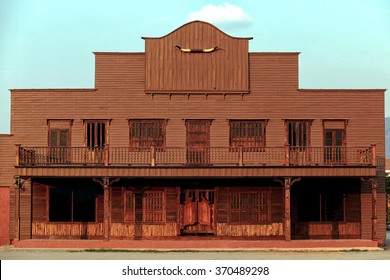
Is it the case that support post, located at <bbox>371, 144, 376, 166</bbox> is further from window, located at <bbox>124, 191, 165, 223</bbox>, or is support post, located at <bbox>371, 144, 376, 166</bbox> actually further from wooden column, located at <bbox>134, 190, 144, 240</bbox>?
wooden column, located at <bbox>134, 190, 144, 240</bbox>

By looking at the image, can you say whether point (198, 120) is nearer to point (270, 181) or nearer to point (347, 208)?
point (270, 181)

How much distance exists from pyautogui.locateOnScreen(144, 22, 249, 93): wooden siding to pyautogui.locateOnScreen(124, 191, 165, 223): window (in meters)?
5.14

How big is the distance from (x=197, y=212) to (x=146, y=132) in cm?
464

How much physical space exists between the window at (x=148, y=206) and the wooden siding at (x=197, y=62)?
514cm

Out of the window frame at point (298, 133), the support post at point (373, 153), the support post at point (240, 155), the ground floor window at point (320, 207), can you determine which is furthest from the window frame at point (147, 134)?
the support post at point (373, 153)

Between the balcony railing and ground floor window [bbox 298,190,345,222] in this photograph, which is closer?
the balcony railing

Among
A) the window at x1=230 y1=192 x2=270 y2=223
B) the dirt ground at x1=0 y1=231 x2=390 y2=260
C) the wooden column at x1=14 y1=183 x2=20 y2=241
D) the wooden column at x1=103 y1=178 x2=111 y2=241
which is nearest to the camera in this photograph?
the dirt ground at x1=0 y1=231 x2=390 y2=260

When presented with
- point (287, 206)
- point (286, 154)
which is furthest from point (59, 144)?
point (287, 206)

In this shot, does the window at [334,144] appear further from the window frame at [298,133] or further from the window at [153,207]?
the window at [153,207]

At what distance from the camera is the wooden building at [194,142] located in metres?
44.0

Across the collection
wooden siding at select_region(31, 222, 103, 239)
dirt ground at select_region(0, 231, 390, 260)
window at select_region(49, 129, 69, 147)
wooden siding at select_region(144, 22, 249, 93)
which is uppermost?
wooden siding at select_region(144, 22, 249, 93)

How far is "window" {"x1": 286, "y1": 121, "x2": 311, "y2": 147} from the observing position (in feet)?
146

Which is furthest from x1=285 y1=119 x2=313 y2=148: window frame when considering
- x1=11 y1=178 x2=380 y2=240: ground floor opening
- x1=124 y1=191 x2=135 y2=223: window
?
x1=124 y1=191 x2=135 y2=223: window

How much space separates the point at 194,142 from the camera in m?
44.4
